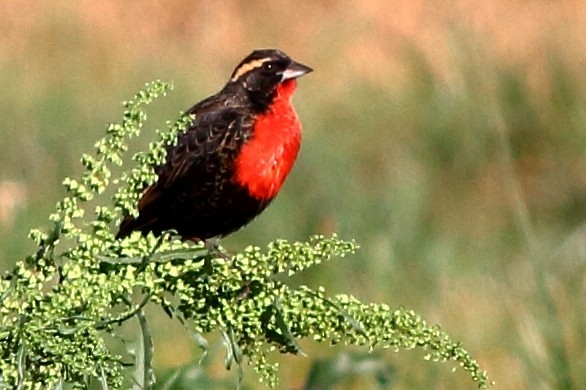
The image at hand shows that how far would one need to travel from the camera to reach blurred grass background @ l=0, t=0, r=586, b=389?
14.5ft

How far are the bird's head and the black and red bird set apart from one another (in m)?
0.04

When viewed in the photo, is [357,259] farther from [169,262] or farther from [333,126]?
[169,262]

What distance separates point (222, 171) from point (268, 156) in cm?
15

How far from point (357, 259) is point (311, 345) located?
1.07 metres

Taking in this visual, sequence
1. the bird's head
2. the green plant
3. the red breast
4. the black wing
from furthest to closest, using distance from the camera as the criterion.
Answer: the bird's head
the black wing
the red breast
the green plant

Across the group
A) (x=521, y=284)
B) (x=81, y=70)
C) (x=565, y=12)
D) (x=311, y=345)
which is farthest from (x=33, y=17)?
(x=521, y=284)

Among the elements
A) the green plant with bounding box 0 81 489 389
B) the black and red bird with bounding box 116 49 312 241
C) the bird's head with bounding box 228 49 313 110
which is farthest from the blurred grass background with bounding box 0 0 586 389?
the green plant with bounding box 0 81 489 389

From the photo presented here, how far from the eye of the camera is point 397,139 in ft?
29.5

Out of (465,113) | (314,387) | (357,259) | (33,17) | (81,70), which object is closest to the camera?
(314,387)

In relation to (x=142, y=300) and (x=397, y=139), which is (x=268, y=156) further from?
(x=397, y=139)

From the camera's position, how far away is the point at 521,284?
12.4 ft

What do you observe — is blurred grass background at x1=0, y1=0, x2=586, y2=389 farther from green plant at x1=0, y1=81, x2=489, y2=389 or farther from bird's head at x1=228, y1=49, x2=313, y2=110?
green plant at x1=0, y1=81, x2=489, y2=389

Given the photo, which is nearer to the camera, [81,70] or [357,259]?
[357,259]

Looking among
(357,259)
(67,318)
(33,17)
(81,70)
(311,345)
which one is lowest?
(67,318)
